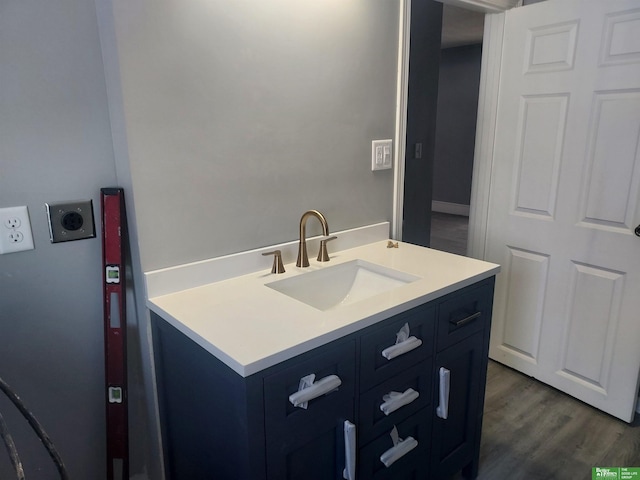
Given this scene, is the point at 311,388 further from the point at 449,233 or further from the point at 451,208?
the point at 451,208

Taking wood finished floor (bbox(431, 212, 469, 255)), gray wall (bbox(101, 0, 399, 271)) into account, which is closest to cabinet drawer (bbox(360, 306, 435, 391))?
gray wall (bbox(101, 0, 399, 271))

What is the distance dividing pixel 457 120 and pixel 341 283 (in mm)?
5162

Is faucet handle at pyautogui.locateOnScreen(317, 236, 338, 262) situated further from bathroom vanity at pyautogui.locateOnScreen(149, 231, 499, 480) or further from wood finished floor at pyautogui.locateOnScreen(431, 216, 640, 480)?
wood finished floor at pyautogui.locateOnScreen(431, 216, 640, 480)

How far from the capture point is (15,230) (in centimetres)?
117

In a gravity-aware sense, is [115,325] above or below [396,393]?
above

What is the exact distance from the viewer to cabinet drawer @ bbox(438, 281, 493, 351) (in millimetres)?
1410

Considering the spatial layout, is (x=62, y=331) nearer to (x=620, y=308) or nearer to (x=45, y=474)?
A: (x=45, y=474)

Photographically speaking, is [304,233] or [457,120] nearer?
[304,233]

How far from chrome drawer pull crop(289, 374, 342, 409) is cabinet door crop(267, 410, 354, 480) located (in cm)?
10

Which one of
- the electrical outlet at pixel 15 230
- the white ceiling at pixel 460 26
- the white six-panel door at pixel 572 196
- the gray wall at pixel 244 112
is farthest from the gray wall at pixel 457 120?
the electrical outlet at pixel 15 230

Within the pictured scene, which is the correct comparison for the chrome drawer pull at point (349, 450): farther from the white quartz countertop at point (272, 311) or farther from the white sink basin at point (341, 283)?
the white sink basin at point (341, 283)

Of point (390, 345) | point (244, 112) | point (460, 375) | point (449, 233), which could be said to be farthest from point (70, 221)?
point (449, 233)

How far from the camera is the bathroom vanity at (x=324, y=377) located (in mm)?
1017

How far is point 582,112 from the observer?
76.1 inches
